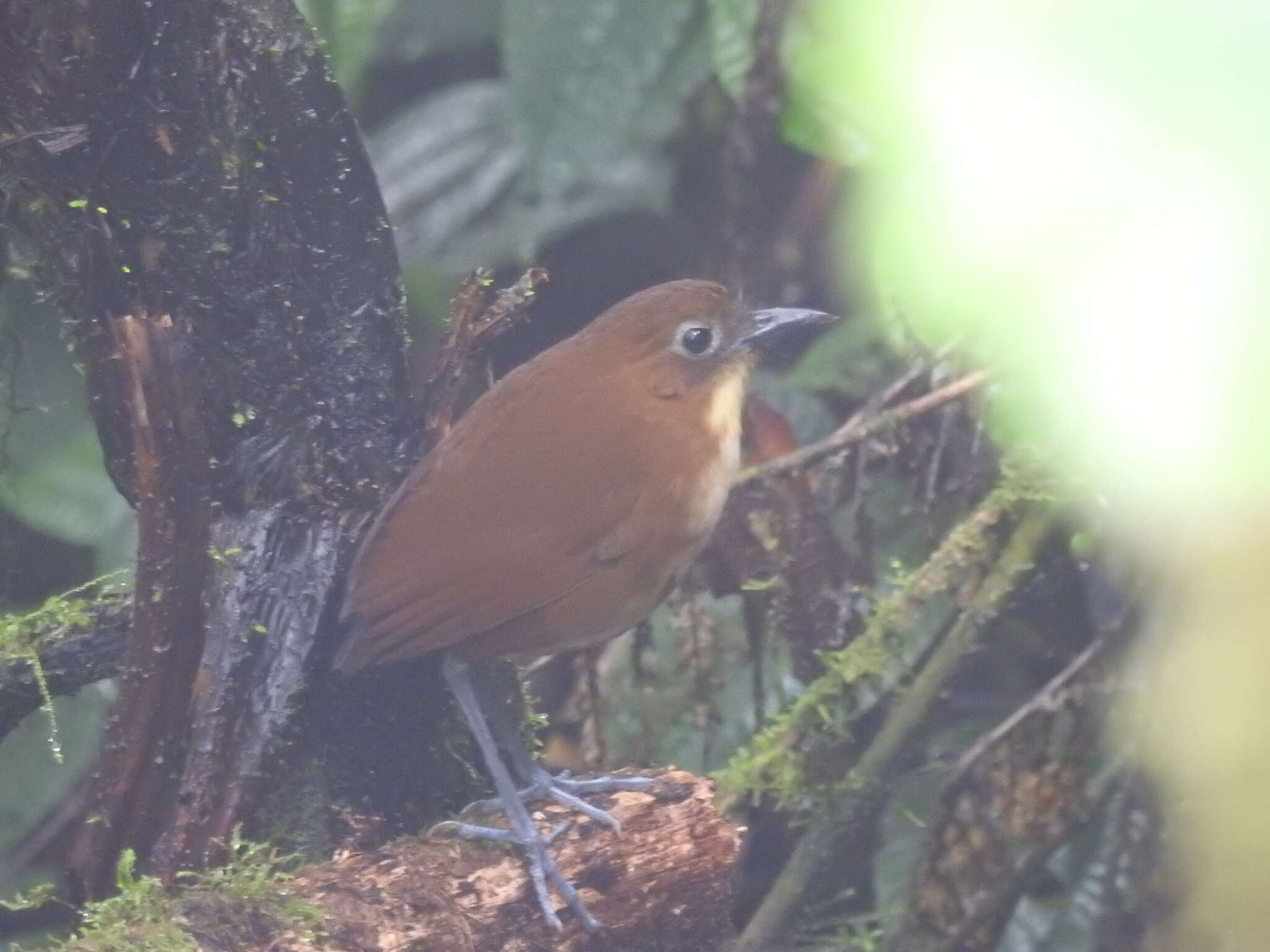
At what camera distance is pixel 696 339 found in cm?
138

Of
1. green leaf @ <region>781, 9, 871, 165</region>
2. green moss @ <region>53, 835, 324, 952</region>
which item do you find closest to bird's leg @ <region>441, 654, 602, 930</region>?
green moss @ <region>53, 835, 324, 952</region>

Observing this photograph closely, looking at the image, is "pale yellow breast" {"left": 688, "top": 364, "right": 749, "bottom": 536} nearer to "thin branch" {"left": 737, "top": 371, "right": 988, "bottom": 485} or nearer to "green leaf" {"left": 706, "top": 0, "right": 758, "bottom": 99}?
"thin branch" {"left": 737, "top": 371, "right": 988, "bottom": 485}

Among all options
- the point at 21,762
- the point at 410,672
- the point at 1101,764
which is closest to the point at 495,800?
the point at 410,672

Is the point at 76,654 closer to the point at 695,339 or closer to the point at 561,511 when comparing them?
the point at 561,511

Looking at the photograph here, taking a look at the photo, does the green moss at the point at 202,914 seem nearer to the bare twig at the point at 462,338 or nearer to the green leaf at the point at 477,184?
the bare twig at the point at 462,338

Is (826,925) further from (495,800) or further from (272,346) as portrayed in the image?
(272,346)

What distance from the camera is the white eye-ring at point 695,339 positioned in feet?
4.48

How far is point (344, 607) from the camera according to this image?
1.22 meters

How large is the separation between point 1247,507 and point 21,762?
128cm

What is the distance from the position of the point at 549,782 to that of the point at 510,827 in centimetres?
10

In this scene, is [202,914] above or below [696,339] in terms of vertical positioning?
below

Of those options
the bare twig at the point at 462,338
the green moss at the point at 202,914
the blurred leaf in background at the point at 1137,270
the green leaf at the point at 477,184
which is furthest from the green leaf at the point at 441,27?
the green moss at the point at 202,914

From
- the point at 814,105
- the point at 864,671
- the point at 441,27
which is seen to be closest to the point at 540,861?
the point at 864,671

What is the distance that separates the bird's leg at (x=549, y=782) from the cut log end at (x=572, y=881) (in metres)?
0.01
